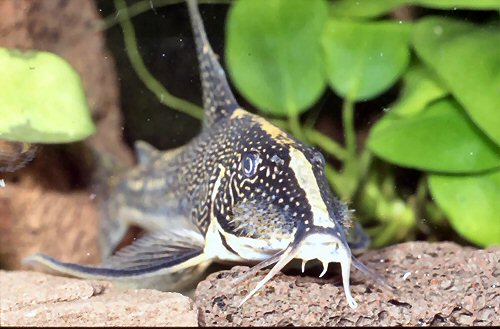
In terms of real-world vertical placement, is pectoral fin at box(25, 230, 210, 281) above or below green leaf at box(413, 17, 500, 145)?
below

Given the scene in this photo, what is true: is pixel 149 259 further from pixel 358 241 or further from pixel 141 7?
pixel 141 7

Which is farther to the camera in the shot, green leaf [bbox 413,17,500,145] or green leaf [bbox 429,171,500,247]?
green leaf [bbox 429,171,500,247]

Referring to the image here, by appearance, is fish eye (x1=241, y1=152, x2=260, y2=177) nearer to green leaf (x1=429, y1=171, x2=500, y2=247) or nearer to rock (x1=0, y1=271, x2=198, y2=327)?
rock (x1=0, y1=271, x2=198, y2=327)

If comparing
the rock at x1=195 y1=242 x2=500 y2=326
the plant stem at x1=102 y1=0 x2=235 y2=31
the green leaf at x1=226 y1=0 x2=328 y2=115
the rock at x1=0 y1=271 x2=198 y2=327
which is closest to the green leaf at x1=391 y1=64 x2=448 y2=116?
the green leaf at x1=226 y1=0 x2=328 y2=115

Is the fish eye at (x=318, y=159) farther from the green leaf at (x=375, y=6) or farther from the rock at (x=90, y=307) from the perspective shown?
the green leaf at (x=375, y=6)

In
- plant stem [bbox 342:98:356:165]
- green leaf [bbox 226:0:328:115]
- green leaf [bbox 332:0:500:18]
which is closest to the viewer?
green leaf [bbox 332:0:500:18]

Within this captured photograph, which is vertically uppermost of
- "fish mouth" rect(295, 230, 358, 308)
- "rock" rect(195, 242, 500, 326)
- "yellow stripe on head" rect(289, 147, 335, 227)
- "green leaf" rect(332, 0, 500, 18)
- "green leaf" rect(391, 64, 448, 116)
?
"green leaf" rect(332, 0, 500, 18)

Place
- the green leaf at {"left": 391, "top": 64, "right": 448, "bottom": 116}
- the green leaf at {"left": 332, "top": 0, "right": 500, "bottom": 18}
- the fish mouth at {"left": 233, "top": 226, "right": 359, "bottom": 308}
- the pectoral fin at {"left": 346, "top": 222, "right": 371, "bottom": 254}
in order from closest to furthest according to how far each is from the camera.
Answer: the fish mouth at {"left": 233, "top": 226, "right": 359, "bottom": 308}
the green leaf at {"left": 332, "top": 0, "right": 500, "bottom": 18}
the pectoral fin at {"left": 346, "top": 222, "right": 371, "bottom": 254}
the green leaf at {"left": 391, "top": 64, "right": 448, "bottom": 116}

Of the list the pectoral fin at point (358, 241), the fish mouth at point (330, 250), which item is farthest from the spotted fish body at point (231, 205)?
the pectoral fin at point (358, 241)
